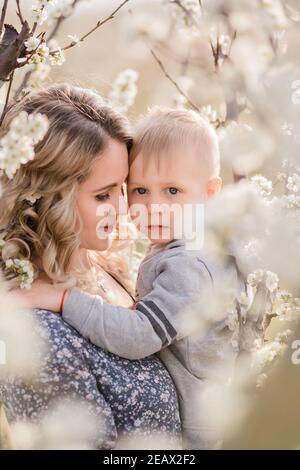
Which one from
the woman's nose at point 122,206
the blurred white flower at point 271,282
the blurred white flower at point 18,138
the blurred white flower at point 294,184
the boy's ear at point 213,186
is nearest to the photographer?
the blurred white flower at point 18,138

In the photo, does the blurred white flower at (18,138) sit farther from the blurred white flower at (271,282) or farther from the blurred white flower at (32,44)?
the blurred white flower at (271,282)

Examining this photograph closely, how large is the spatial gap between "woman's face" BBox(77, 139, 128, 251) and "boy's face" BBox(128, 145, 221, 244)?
65 millimetres

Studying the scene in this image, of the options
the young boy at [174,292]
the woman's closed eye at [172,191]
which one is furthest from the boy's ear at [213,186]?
the woman's closed eye at [172,191]

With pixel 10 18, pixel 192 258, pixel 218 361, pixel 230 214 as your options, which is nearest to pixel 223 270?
pixel 192 258

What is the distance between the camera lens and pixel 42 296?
1639 millimetres

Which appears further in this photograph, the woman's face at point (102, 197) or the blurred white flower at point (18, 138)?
the woman's face at point (102, 197)

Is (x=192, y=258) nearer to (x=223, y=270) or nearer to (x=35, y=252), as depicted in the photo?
(x=223, y=270)

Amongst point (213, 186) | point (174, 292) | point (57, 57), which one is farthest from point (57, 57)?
point (174, 292)

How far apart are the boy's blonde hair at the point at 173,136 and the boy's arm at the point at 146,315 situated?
0.33 meters

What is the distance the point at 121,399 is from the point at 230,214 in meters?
0.71

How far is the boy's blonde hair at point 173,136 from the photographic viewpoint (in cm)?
186

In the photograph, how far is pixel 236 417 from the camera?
128 cm

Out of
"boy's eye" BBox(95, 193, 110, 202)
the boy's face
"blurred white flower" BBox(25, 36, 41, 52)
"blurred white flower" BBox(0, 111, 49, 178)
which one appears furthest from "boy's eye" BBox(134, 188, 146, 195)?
"blurred white flower" BBox(0, 111, 49, 178)

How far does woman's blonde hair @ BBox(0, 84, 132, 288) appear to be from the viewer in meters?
1.73
